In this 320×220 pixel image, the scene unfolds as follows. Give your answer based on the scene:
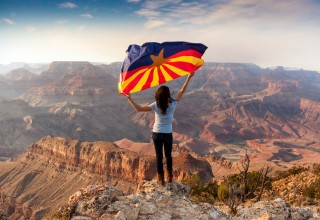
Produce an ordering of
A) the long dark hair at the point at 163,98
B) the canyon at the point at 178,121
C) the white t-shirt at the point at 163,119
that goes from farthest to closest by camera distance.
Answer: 1. the canyon at the point at 178,121
2. the white t-shirt at the point at 163,119
3. the long dark hair at the point at 163,98

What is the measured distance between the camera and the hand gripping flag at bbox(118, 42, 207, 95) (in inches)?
338

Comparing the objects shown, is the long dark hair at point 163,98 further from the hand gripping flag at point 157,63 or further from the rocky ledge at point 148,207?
the rocky ledge at point 148,207

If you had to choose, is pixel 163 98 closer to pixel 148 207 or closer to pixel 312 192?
pixel 148 207

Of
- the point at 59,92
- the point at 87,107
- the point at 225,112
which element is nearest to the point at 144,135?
the point at 87,107

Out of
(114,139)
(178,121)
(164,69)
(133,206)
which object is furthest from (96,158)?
(178,121)

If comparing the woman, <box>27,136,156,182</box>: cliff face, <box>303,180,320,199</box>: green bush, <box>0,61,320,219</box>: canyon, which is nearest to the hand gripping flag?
the woman

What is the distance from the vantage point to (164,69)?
29.3 ft

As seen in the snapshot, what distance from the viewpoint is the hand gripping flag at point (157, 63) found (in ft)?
28.2

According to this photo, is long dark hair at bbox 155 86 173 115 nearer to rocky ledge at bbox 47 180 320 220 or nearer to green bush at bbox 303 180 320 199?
rocky ledge at bbox 47 180 320 220

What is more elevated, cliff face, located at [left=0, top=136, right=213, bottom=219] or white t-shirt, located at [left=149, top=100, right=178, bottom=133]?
white t-shirt, located at [left=149, top=100, right=178, bottom=133]

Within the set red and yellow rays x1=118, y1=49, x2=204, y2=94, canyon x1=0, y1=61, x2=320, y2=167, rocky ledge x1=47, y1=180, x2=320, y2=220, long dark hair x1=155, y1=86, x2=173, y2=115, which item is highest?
red and yellow rays x1=118, y1=49, x2=204, y2=94

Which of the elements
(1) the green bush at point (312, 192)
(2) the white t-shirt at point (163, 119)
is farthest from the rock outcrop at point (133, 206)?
(1) the green bush at point (312, 192)

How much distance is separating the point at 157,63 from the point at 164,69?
271 millimetres

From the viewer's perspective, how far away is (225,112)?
16400 cm
